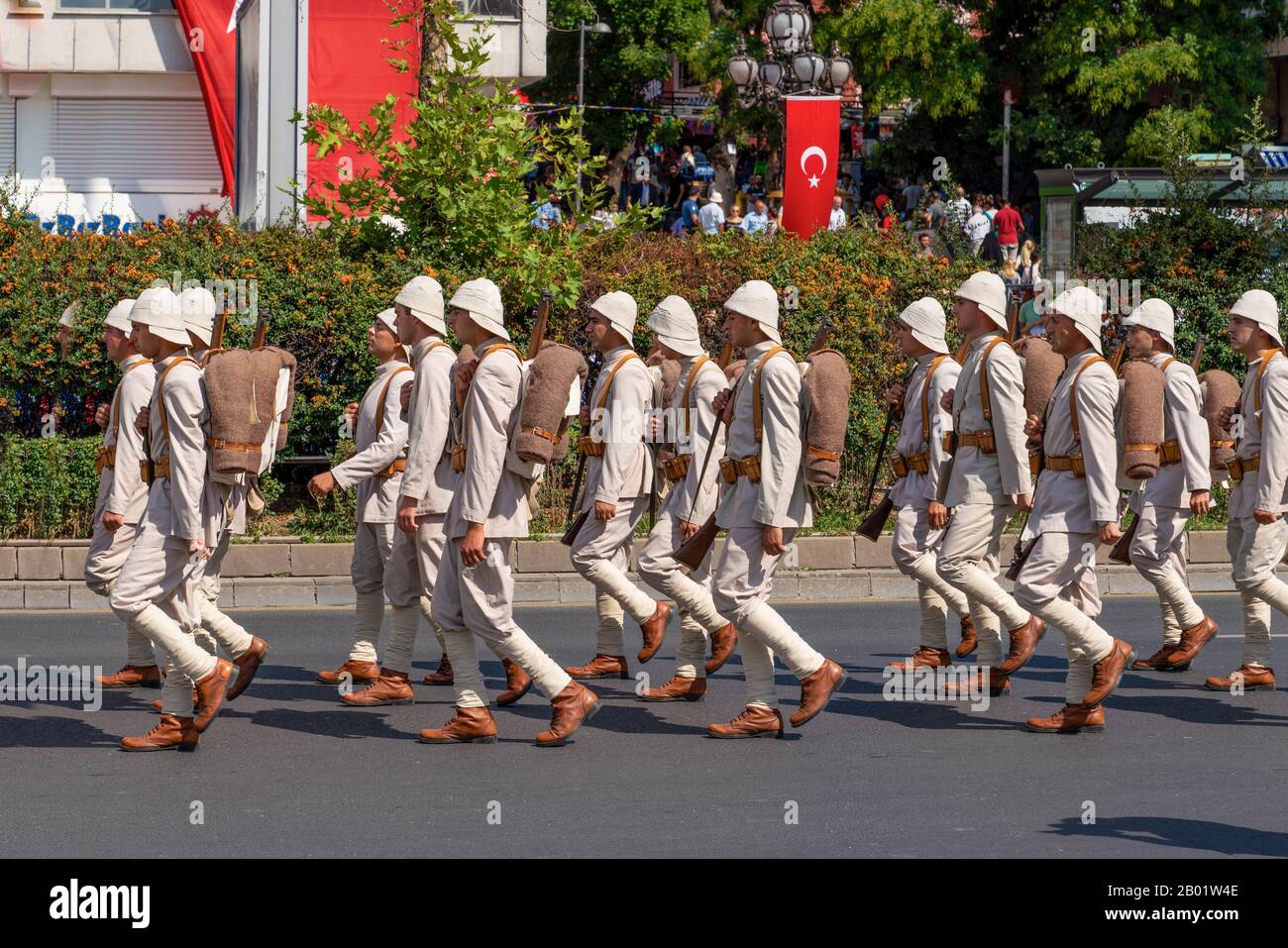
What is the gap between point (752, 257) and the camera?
16984 millimetres

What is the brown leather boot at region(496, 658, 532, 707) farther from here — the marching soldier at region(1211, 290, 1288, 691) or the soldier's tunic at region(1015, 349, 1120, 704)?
the marching soldier at region(1211, 290, 1288, 691)

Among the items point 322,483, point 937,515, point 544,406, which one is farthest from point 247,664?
point 937,515

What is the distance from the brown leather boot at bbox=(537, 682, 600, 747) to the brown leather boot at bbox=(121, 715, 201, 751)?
1.53 m

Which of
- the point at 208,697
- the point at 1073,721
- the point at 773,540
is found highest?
the point at 773,540

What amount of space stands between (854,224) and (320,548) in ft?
21.0

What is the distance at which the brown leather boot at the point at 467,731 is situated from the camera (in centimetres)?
893

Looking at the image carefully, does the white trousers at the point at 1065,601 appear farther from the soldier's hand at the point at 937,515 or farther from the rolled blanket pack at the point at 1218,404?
the rolled blanket pack at the point at 1218,404

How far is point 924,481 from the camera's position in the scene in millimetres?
10938

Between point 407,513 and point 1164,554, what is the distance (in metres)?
4.46

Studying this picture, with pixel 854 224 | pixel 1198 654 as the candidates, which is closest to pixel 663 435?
pixel 1198 654

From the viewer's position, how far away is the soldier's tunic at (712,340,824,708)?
895 cm

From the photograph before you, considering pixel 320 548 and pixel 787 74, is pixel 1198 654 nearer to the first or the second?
pixel 320 548

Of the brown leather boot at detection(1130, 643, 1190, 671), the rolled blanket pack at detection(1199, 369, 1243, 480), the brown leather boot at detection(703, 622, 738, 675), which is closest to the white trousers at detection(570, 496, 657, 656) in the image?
the brown leather boot at detection(703, 622, 738, 675)

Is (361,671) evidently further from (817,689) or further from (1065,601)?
(1065,601)
